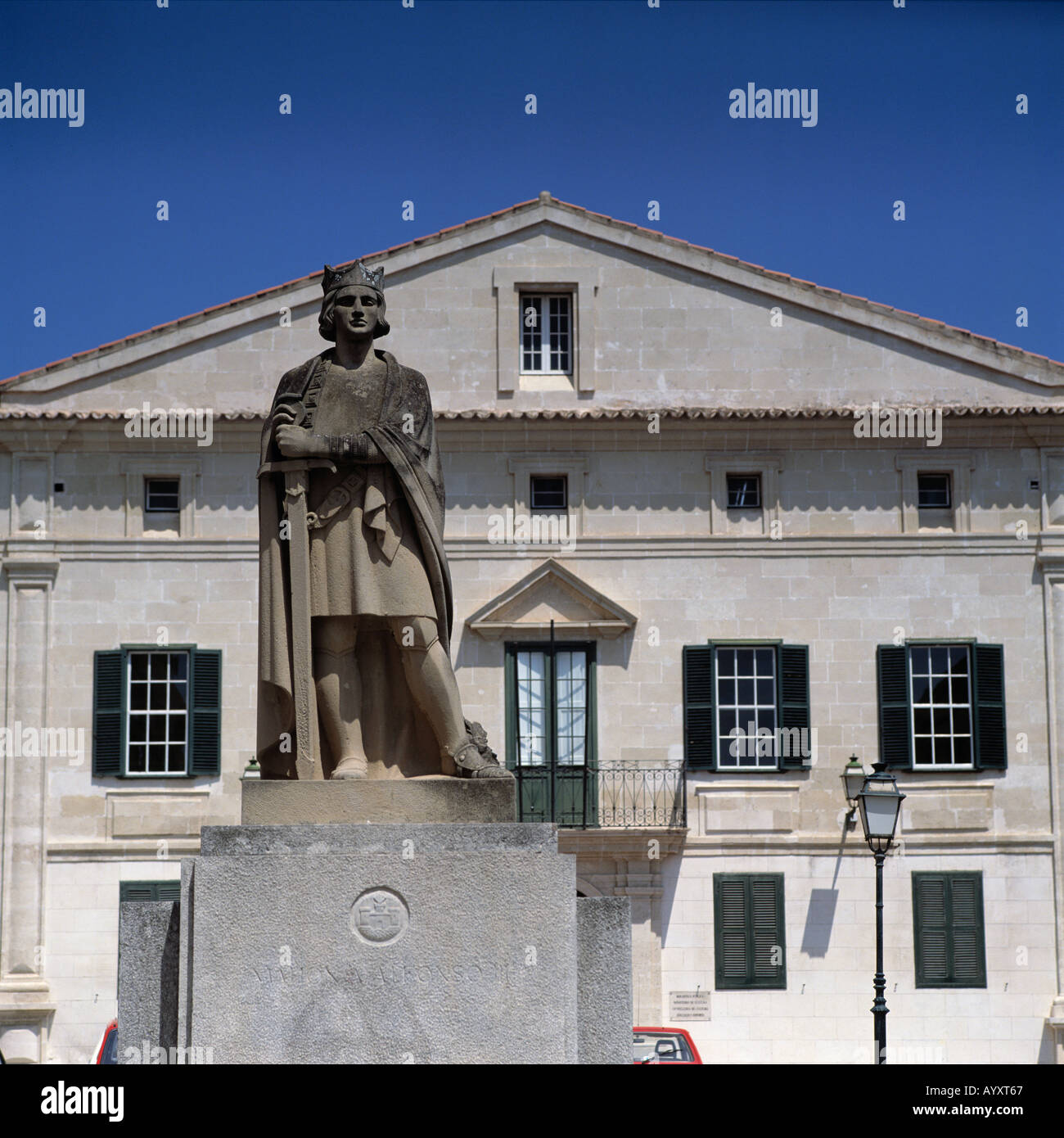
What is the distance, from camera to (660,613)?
95.6ft

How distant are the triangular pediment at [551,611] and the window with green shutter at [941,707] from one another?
4199 mm

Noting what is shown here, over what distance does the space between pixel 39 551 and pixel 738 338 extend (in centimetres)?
1149

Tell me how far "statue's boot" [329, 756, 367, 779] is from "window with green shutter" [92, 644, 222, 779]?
20537 mm

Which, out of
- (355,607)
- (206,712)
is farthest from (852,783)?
(355,607)

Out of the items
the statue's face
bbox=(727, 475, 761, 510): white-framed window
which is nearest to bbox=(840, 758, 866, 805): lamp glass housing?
bbox=(727, 475, 761, 510): white-framed window

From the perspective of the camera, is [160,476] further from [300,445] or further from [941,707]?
[300,445]

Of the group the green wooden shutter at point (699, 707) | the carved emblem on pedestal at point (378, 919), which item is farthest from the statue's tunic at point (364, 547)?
the green wooden shutter at point (699, 707)

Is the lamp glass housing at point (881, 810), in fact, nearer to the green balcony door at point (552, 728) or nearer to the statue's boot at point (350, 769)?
the green balcony door at point (552, 728)

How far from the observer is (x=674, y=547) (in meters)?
29.3

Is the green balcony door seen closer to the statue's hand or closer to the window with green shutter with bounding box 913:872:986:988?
the window with green shutter with bounding box 913:872:986:988

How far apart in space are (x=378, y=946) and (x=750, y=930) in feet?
69.0

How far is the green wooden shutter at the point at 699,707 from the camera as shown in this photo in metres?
28.6
